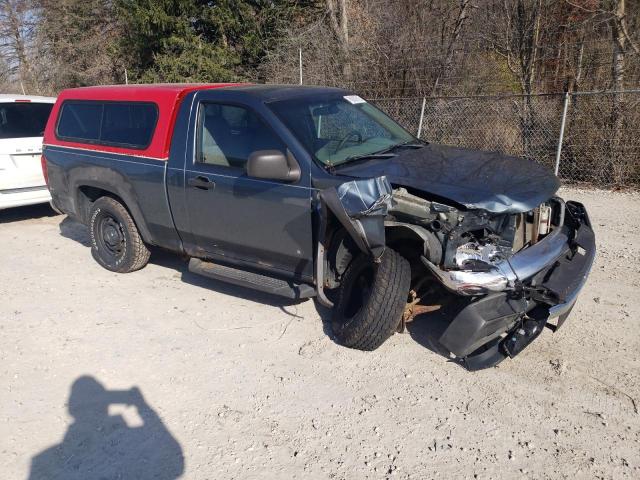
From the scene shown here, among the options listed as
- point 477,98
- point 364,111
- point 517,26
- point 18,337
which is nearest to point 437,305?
point 364,111

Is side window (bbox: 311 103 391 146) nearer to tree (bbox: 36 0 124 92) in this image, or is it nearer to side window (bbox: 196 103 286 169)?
side window (bbox: 196 103 286 169)

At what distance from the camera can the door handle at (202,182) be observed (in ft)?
14.5

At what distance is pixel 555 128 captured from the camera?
9164 millimetres

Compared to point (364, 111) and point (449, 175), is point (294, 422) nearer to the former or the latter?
point (449, 175)

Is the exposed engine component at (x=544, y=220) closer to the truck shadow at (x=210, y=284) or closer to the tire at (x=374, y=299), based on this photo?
the tire at (x=374, y=299)

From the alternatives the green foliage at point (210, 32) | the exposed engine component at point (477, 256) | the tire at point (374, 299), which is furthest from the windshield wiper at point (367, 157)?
the green foliage at point (210, 32)

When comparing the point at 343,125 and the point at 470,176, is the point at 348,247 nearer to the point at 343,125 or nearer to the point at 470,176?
the point at 470,176

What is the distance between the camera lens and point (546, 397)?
3367 millimetres

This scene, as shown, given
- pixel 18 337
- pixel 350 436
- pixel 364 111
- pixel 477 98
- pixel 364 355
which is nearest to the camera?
pixel 350 436

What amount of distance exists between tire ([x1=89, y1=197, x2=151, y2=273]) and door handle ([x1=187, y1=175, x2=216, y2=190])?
119 centimetres

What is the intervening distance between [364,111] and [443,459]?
10.3 feet

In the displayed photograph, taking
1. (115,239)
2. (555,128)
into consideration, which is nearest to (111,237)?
(115,239)

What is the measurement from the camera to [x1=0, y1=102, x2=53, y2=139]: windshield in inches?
288

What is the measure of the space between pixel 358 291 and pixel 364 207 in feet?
3.00
